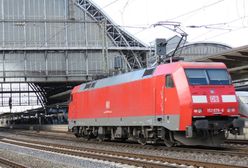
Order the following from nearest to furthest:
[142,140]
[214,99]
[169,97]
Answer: [214,99]
[169,97]
[142,140]

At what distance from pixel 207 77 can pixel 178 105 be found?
1.89 meters

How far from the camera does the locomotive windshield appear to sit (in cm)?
2008

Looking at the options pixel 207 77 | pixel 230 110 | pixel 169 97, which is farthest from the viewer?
pixel 169 97

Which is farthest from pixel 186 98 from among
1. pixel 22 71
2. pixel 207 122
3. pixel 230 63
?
pixel 22 71

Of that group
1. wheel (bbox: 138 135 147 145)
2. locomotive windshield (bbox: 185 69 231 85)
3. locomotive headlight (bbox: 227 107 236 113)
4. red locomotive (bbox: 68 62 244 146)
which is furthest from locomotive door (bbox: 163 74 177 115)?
wheel (bbox: 138 135 147 145)

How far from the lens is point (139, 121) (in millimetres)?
23266

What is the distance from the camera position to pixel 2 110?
102m

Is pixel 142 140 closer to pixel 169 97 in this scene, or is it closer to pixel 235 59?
pixel 169 97

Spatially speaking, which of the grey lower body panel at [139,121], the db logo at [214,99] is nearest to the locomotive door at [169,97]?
the grey lower body panel at [139,121]

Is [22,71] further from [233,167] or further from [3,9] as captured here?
[233,167]

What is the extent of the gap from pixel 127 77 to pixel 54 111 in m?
46.6

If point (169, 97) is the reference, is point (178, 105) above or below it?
below

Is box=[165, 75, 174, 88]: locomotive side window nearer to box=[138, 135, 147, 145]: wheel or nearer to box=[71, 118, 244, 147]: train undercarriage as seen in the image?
box=[71, 118, 244, 147]: train undercarriage

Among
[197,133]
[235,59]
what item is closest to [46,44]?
[235,59]
